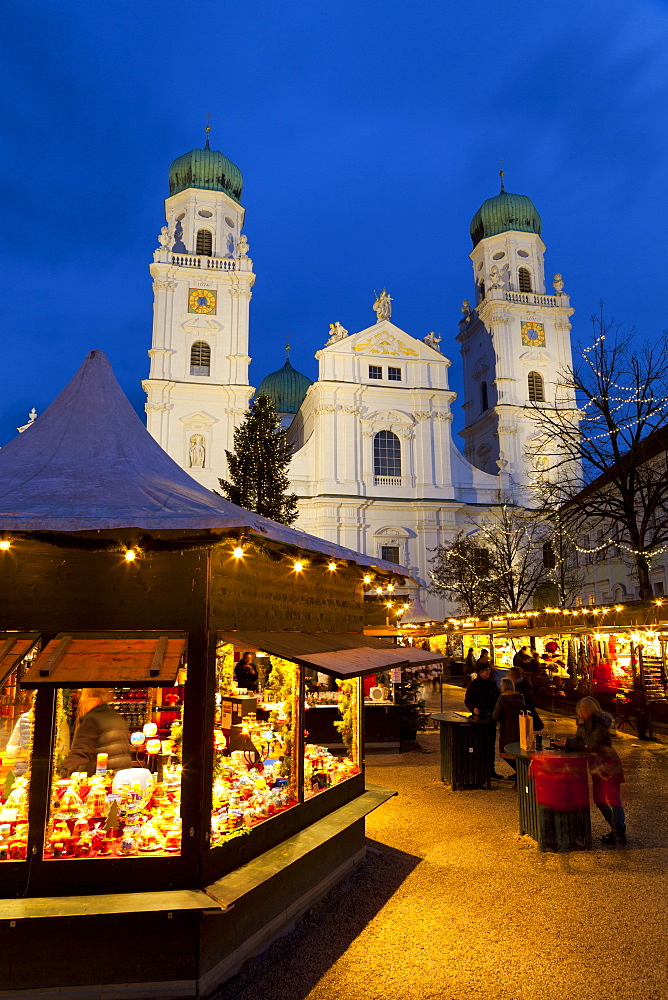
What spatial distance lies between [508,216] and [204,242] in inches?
862

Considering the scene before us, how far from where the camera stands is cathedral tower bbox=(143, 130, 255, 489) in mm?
38562

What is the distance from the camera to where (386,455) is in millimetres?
41719

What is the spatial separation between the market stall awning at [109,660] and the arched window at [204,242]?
136 ft

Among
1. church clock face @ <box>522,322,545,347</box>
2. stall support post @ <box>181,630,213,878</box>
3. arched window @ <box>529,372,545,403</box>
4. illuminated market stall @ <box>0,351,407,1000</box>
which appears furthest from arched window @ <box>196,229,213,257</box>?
stall support post @ <box>181,630,213,878</box>

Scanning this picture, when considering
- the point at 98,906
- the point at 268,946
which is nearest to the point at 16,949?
the point at 98,906

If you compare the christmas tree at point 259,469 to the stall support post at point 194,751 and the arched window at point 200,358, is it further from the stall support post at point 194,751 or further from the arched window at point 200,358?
the stall support post at point 194,751

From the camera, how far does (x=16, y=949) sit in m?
4.35

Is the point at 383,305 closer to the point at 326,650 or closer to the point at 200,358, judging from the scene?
the point at 200,358

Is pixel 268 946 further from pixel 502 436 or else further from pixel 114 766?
pixel 502 436

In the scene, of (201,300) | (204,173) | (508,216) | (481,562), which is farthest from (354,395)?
(508,216)

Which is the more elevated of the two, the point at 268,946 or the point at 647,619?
the point at 647,619

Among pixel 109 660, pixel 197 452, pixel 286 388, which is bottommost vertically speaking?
pixel 109 660

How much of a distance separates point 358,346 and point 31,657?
38.2 meters

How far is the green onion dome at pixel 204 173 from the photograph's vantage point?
144 feet
